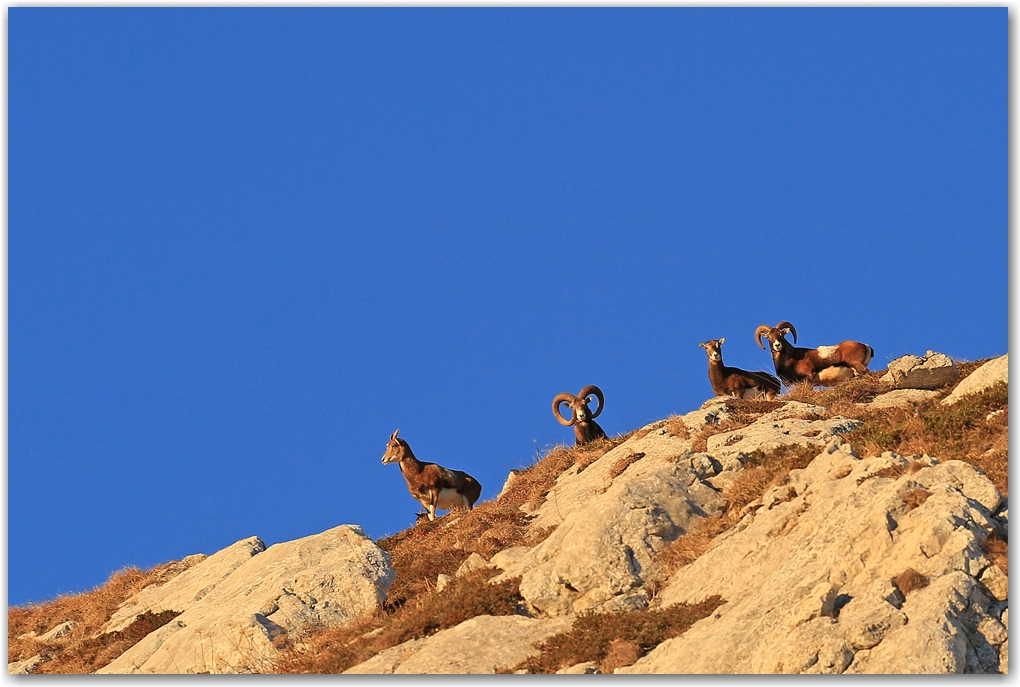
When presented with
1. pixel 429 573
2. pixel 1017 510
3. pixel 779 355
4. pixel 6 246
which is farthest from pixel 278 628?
pixel 779 355

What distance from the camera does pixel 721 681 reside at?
1224 centimetres

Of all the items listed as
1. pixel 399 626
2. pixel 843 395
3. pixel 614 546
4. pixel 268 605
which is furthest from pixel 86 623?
pixel 843 395

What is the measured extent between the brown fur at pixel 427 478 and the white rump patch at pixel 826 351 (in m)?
9.36

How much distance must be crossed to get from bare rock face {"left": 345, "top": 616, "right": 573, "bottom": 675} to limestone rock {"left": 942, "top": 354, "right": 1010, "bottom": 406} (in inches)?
357

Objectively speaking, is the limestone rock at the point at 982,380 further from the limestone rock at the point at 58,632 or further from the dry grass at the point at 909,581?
the limestone rock at the point at 58,632

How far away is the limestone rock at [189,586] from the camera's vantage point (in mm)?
24484

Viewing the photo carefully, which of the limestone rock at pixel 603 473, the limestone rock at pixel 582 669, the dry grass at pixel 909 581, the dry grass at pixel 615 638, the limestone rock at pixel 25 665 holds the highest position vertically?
the limestone rock at pixel 25 665

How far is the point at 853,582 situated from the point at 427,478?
16.7 meters

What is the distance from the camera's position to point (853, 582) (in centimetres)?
1370

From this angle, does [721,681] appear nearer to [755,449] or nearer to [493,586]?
[493,586]

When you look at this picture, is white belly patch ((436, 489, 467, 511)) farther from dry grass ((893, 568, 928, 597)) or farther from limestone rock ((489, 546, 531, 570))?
dry grass ((893, 568, 928, 597))

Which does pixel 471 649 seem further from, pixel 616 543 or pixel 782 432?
pixel 782 432

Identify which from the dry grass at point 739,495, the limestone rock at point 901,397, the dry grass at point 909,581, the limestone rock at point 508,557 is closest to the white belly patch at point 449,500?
the limestone rock at point 508,557

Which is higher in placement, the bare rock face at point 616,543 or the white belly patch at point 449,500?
the white belly patch at point 449,500
